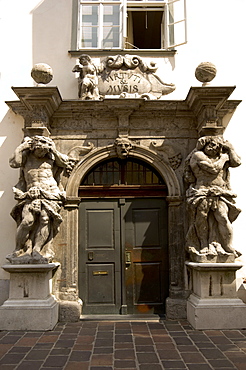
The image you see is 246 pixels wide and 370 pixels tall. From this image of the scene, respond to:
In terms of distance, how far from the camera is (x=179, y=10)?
259 inches

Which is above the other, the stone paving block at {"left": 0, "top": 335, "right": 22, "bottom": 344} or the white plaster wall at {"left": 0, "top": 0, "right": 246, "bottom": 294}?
the white plaster wall at {"left": 0, "top": 0, "right": 246, "bottom": 294}

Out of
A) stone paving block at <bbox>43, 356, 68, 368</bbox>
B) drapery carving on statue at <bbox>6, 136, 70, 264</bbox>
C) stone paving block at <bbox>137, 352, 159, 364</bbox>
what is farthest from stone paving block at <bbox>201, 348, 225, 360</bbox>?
drapery carving on statue at <bbox>6, 136, 70, 264</bbox>

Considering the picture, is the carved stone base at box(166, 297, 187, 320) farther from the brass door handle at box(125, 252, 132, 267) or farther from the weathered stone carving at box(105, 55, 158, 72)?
the weathered stone carving at box(105, 55, 158, 72)

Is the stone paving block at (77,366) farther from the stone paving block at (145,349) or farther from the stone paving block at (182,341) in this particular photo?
the stone paving block at (182,341)

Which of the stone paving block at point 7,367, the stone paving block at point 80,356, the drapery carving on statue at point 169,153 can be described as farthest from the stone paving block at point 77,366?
the drapery carving on statue at point 169,153

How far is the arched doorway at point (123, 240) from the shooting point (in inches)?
237

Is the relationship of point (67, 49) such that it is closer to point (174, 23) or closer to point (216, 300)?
point (174, 23)

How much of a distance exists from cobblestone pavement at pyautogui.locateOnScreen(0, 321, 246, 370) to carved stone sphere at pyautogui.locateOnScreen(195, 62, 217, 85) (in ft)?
12.6

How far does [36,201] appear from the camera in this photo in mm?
5422

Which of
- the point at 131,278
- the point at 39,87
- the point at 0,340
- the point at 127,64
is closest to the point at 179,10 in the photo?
the point at 127,64

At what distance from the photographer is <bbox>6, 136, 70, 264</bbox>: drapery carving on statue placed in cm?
541

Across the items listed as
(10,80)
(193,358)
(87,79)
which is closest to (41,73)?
(87,79)

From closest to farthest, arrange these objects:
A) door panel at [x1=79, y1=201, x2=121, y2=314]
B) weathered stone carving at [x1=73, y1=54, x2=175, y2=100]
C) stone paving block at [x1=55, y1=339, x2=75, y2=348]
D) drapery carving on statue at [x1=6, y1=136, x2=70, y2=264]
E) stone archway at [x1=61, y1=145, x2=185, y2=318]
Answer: stone paving block at [x1=55, y1=339, x2=75, y2=348] < drapery carving on statue at [x1=6, y1=136, x2=70, y2=264] < stone archway at [x1=61, y1=145, x2=185, y2=318] < door panel at [x1=79, y1=201, x2=121, y2=314] < weathered stone carving at [x1=73, y1=54, x2=175, y2=100]

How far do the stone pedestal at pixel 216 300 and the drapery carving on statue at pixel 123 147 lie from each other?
208cm
